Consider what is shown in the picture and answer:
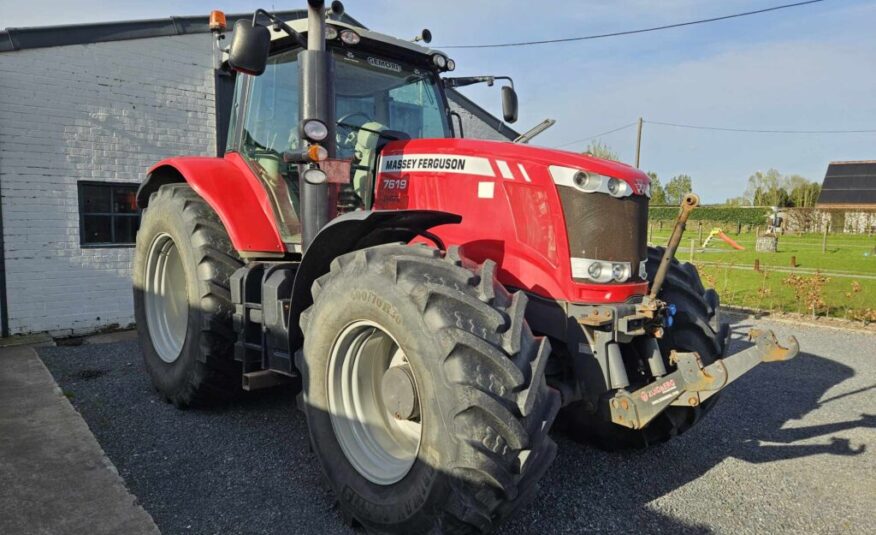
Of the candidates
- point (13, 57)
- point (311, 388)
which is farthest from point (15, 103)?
point (311, 388)

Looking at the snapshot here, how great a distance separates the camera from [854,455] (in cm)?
388

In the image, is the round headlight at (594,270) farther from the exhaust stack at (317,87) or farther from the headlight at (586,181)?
the exhaust stack at (317,87)

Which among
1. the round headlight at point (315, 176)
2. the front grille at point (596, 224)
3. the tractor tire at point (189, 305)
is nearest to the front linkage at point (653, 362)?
the front grille at point (596, 224)

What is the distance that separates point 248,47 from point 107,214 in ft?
18.1

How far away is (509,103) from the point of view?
15.2 ft

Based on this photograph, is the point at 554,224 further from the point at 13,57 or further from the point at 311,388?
the point at 13,57

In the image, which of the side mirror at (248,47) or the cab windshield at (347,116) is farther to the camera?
the cab windshield at (347,116)

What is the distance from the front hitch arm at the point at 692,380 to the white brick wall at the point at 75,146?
22.8ft

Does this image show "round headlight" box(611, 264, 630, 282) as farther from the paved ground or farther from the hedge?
the hedge

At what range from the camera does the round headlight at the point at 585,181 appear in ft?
9.94

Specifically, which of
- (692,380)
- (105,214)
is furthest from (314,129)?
(105,214)

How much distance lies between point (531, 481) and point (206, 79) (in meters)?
7.58

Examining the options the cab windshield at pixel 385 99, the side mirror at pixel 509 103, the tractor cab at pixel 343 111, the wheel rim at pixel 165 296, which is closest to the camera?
the tractor cab at pixel 343 111

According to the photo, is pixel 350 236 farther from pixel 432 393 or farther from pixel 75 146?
pixel 75 146
